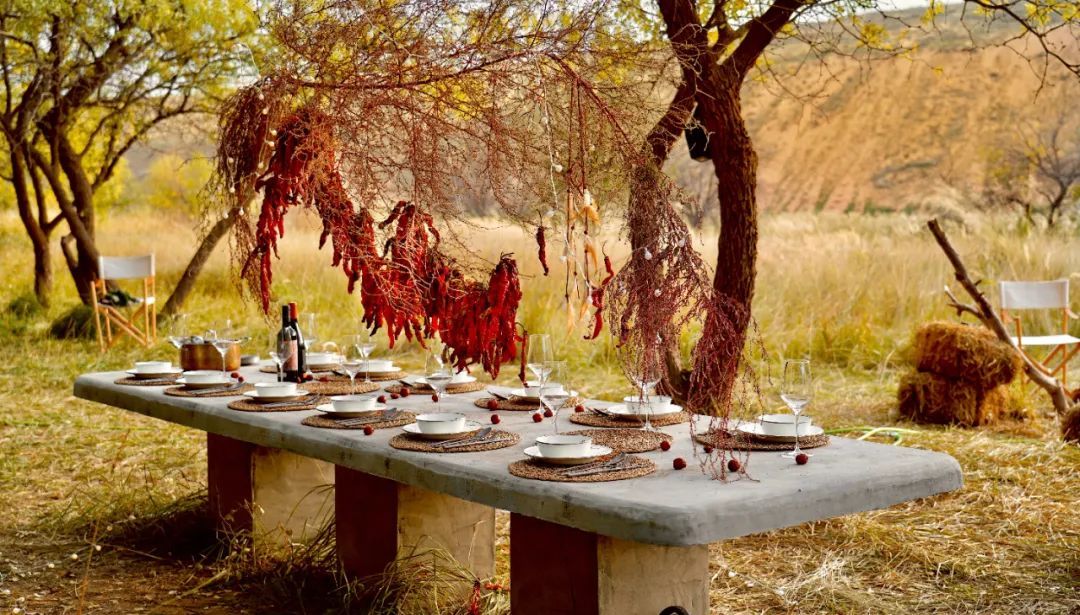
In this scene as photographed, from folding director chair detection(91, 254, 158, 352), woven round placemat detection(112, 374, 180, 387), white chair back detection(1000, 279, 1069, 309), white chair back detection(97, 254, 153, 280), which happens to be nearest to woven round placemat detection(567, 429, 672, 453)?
woven round placemat detection(112, 374, 180, 387)

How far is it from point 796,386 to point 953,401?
4201 millimetres

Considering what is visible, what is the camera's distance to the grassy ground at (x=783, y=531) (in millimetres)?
3781

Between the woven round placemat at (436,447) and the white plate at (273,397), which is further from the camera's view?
the white plate at (273,397)

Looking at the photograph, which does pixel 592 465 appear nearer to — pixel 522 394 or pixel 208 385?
pixel 522 394

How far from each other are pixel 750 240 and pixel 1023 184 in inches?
608

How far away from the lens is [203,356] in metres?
4.34

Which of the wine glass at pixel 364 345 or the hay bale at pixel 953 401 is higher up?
the wine glass at pixel 364 345

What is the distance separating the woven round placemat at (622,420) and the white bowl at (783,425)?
1.20ft

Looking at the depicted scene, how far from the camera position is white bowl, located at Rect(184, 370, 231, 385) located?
3.91 m

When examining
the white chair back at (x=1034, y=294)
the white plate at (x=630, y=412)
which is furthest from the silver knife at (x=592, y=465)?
the white chair back at (x=1034, y=294)

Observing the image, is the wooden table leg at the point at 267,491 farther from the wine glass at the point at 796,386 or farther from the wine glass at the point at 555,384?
the wine glass at the point at 796,386

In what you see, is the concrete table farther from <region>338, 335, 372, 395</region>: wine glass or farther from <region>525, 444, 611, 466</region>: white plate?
<region>338, 335, 372, 395</region>: wine glass

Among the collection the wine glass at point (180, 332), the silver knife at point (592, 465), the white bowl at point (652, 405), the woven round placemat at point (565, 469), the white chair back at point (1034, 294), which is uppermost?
the white chair back at point (1034, 294)

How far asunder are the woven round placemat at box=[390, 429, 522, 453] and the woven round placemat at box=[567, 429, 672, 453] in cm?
20
